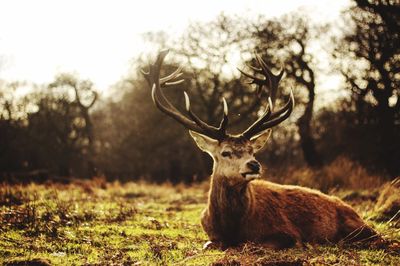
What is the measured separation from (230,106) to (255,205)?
52.3 feet

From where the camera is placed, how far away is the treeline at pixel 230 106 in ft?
52.9

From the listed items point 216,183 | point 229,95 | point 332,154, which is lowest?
point 332,154

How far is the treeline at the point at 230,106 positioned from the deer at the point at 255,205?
5.89 m

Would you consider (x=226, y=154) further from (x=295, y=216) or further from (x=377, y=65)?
(x=377, y=65)

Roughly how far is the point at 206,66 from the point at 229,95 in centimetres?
188

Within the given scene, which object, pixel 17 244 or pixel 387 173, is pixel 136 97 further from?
pixel 17 244

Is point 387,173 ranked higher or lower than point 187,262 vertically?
lower

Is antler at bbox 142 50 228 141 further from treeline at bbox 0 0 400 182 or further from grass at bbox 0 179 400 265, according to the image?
treeline at bbox 0 0 400 182

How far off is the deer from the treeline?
589cm

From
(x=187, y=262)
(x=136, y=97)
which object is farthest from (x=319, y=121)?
(x=187, y=262)

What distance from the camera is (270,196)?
6035 mm

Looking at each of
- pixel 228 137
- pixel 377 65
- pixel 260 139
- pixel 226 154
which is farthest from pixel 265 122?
pixel 377 65

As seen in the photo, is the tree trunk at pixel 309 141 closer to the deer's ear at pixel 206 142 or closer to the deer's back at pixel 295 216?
the deer's back at pixel 295 216

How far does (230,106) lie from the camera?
845 inches
